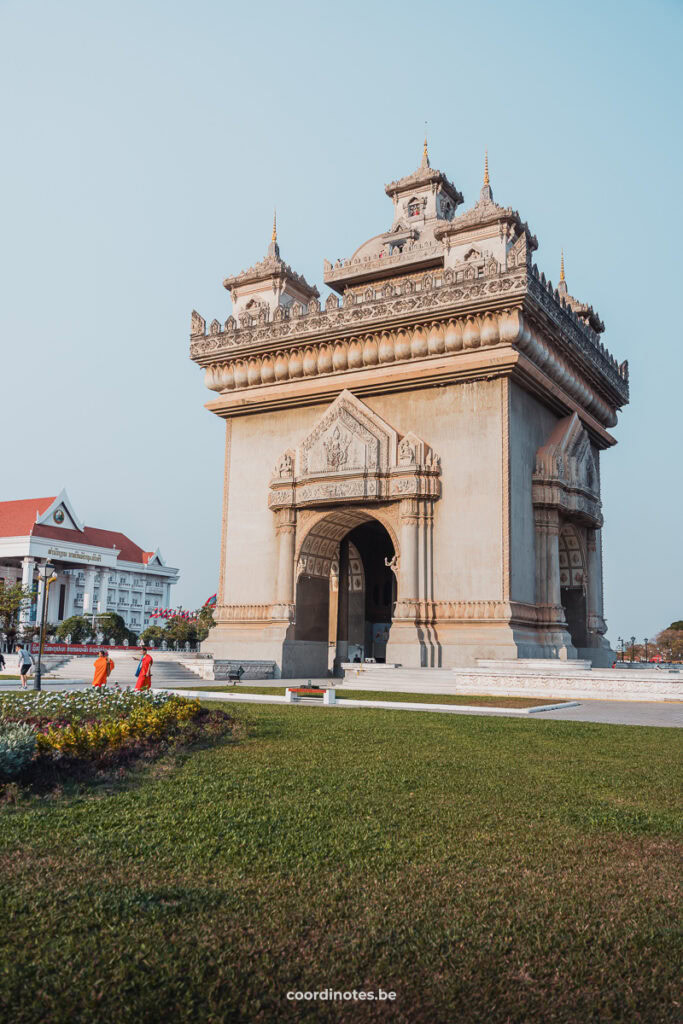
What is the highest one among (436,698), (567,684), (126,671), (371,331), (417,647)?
(371,331)

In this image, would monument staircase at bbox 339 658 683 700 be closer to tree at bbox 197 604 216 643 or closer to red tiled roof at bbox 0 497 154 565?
tree at bbox 197 604 216 643

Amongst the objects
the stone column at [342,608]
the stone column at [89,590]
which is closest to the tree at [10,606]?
the stone column at [342,608]

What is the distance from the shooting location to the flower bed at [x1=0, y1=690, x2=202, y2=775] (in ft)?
24.2

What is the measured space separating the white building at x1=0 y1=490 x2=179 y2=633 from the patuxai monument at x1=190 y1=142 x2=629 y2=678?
42.3m

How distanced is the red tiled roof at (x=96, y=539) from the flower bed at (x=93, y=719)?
209 ft

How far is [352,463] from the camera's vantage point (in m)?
24.2

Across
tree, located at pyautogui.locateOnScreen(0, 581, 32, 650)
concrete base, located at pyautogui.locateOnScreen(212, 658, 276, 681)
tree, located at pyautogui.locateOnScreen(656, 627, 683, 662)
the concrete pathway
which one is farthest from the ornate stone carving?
tree, located at pyautogui.locateOnScreen(0, 581, 32, 650)

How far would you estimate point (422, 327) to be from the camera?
930 inches

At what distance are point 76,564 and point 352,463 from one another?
5624cm

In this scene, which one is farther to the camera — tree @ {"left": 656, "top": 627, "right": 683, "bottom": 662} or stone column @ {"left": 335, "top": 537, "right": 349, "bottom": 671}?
tree @ {"left": 656, "top": 627, "right": 683, "bottom": 662}

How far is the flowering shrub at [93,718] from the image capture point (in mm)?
7398

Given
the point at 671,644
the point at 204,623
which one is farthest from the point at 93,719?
the point at 204,623

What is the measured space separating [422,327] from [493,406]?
3.03 m

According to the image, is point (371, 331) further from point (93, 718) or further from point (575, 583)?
point (93, 718)
